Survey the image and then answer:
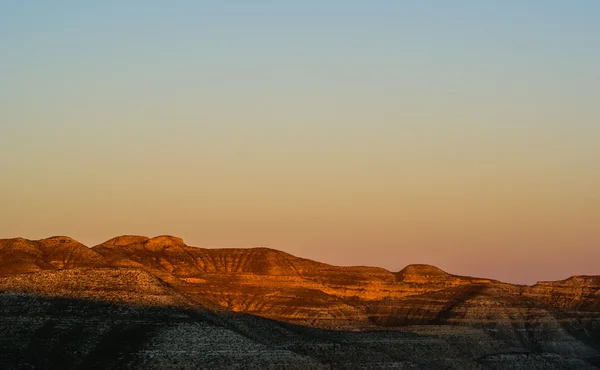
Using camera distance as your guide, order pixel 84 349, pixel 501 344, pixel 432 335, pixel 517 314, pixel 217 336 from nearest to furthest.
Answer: pixel 84 349
pixel 217 336
pixel 432 335
pixel 501 344
pixel 517 314

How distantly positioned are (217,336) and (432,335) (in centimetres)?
6163

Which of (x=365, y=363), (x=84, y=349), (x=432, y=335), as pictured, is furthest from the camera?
(x=432, y=335)

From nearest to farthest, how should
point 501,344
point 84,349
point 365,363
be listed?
point 84,349, point 365,363, point 501,344

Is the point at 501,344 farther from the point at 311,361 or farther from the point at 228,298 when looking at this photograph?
the point at 311,361

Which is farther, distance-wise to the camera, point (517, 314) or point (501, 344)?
point (517, 314)

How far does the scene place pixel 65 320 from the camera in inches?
3861

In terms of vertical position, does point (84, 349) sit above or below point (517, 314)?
below

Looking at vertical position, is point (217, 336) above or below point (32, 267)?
below

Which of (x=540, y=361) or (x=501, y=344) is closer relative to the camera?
(x=540, y=361)

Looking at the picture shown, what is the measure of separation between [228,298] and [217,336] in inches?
3819

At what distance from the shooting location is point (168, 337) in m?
96.9

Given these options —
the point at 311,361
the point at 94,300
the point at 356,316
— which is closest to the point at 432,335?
the point at 356,316

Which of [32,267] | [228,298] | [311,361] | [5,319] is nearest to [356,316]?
[228,298]

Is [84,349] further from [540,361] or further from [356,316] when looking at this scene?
[356,316]
